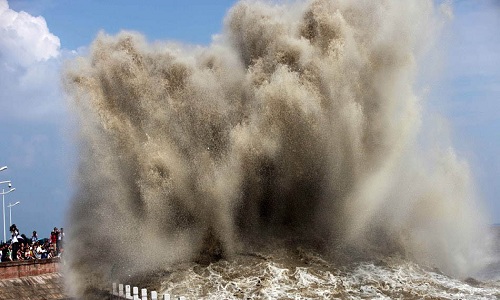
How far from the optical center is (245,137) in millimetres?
19188

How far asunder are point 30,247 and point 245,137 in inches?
503

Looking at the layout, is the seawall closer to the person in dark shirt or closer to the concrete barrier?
the concrete barrier

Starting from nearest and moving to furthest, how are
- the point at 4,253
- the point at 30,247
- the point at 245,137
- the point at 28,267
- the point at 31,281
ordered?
the point at 245,137 < the point at 31,281 < the point at 28,267 < the point at 4,253 < the point at 30,247

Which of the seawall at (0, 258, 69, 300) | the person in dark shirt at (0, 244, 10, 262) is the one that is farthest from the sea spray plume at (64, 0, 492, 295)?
the person in dark shirt at (0, 244, 10, 262)

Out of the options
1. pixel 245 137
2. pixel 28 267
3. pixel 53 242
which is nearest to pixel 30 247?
pixel 53 242

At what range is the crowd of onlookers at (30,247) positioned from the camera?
2567 centimetres

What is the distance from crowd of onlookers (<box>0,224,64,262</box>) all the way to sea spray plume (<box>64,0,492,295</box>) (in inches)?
217

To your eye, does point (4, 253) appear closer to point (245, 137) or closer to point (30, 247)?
point (30, 247)

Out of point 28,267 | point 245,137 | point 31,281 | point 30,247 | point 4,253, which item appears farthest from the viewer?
point 30,247

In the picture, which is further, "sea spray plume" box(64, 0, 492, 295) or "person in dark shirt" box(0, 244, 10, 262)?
"person in dark shirt" box(0, 244, 10, 262)

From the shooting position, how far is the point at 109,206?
20438mm

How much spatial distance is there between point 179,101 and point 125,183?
3088 millimetres

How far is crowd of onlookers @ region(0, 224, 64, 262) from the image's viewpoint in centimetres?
2567

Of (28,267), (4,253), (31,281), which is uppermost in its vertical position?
(4,253)
